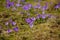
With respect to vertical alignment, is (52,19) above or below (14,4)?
below

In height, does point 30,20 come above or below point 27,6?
below

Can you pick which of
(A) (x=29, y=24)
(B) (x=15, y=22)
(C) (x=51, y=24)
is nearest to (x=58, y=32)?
(C) (x=51, y=24)

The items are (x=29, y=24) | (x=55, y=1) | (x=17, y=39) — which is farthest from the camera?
(x=55, y=1)

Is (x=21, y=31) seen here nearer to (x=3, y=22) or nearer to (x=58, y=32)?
(x=3, y=22)

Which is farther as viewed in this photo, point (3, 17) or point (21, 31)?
point (3, 17)

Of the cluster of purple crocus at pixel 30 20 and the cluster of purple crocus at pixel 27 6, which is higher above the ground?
the cluster of purple crocus at pixel 27 6

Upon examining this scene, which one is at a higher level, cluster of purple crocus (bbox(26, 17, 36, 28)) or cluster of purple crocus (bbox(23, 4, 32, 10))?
cluster of purple crocus (bbox(23, 4, 32, 10))

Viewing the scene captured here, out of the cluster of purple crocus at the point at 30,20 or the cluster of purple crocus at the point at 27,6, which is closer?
the cluster of purple crocus at the point at 30,20

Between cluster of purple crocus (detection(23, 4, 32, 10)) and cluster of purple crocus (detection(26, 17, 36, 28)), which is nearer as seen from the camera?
cluster of purple crocus (detection(26, 17, 36, 28))

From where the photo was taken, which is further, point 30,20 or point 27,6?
point 27,6

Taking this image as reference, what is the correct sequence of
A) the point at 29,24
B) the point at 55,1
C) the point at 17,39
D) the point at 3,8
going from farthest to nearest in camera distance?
the point at 55,1
the point at 3,8
the point at 29,24
the point at 17,39
